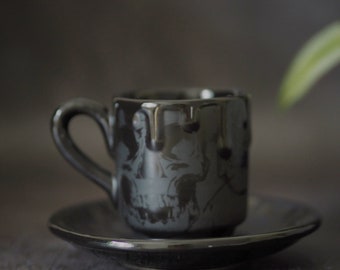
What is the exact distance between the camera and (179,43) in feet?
3.46

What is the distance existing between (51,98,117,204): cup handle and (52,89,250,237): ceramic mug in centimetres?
3

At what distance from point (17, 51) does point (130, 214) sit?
51 cm

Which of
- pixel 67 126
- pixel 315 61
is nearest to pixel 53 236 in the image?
pixel 67 126

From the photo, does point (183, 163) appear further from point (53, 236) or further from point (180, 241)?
point (53, 236)

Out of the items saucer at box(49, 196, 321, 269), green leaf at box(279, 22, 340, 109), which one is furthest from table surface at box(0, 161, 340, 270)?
green leaf at box(279, 22, 340, 109)

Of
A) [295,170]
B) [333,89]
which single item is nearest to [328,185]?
[295,170]

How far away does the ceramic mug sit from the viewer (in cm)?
58

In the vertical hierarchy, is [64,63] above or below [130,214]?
above

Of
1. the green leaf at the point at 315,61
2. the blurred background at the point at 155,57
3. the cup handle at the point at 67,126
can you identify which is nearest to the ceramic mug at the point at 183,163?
the cup handle at the point at 67,126

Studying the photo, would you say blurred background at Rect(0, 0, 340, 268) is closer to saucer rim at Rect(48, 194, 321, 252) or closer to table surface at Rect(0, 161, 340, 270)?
table surface at Rect(0, 161, 340, 270)

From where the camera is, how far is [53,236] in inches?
27.4

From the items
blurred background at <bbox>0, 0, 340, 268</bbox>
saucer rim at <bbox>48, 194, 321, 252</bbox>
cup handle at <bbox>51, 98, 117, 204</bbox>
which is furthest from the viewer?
blurred background at <bbox>0, 0, 340, 268</bbox>

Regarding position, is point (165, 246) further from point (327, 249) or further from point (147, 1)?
point (147, 1)

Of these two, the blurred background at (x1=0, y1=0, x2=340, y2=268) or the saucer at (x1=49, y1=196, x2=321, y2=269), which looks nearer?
the saucer at (x1=49, y1=196, x2=321, y2=269)
